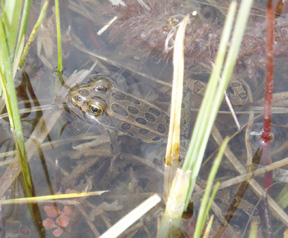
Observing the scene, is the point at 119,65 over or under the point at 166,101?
over

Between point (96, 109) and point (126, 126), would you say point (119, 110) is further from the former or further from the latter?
point (96, 109)

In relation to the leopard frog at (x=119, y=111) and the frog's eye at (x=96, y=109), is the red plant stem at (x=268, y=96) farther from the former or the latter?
the frog's eye at (x=96, y=109)

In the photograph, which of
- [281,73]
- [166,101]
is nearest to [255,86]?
[281,73]

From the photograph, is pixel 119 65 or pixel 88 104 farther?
pixel 119 65

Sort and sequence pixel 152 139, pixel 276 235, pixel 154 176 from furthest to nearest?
pixel 152 139, pixel 154 176, pixel 276 235

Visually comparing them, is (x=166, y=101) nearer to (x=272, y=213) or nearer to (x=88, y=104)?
(x=88, y=104)

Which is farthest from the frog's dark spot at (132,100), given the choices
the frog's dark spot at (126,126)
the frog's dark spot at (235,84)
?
the frog's dark spot at (235,84)

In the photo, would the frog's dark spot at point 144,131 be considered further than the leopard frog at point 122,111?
Yes
